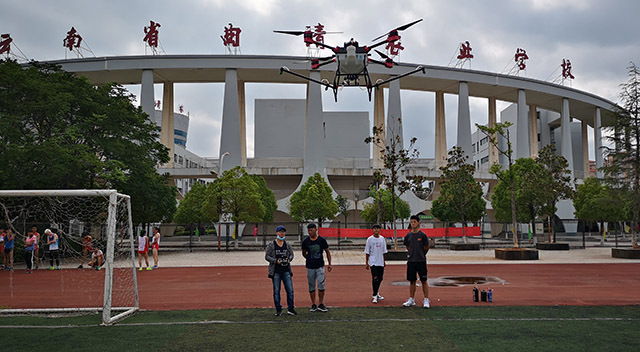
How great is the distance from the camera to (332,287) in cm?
1401

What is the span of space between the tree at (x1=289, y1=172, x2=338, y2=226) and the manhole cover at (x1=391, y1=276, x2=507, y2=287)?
27.6 metres

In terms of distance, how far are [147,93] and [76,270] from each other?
3675cm

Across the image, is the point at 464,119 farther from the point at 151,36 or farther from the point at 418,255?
the point at 418,255

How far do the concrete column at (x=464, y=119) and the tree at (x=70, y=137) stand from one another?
38.6m

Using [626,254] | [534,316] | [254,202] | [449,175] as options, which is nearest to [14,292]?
[534,316]

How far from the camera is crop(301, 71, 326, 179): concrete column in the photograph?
5456 cm

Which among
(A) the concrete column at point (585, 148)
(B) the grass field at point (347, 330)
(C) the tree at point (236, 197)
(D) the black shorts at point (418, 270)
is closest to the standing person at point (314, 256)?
(B) the grass field at point (347, 330)

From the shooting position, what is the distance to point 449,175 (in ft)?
121

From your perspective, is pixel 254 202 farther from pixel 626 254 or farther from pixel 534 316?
pixel 534 316

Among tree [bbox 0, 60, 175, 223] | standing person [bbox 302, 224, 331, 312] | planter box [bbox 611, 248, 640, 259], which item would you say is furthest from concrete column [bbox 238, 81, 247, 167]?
standing person [bbox 302, 224, 331, 312]

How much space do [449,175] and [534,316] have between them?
28.4m

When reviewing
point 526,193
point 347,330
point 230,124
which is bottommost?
point 347,330

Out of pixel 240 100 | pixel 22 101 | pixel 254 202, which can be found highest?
pixel 240 100

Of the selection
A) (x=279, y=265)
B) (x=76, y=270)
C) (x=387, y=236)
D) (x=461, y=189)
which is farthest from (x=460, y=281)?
(x=461, y=189)
